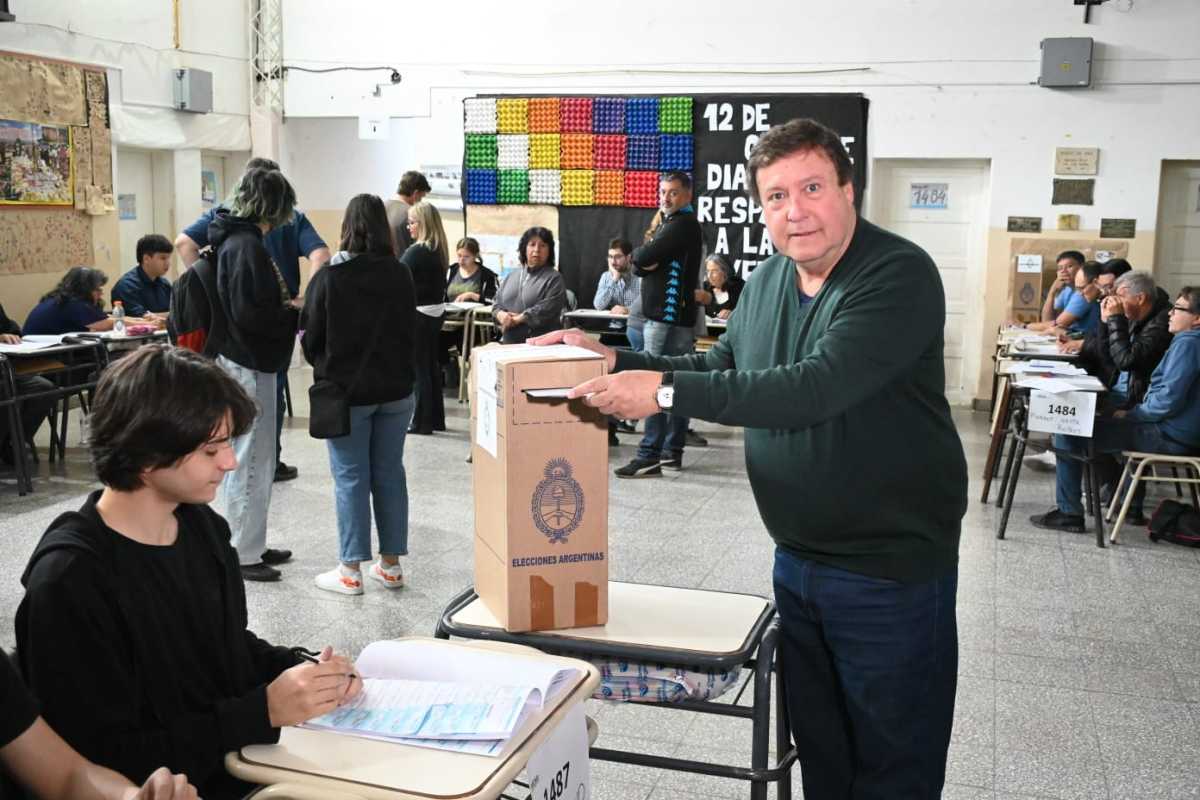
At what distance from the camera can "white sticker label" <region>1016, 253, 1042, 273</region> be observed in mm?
9258

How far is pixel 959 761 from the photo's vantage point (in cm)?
321

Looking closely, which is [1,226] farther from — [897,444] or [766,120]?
[897,444]

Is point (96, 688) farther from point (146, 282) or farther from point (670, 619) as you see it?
point (146, 282)

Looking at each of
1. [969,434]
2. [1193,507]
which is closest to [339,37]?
[969,434]

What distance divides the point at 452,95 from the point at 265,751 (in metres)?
9.42

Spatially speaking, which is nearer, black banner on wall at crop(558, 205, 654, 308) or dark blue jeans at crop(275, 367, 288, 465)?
dark blue jeans at crop(275, 367, 288, 465)

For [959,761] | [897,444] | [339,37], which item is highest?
[339,37]

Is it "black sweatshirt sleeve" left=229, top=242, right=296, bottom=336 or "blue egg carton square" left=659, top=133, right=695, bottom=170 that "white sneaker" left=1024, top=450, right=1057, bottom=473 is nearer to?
"blue egg carton square" left=659, top=133, right=695, bottom=170

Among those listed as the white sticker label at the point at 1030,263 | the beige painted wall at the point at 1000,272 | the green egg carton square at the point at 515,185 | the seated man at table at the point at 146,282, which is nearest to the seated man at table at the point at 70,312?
the seated man at table at the point at 146,282

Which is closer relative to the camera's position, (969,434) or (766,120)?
(969,434)

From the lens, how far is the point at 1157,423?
Answer: 5602 mm

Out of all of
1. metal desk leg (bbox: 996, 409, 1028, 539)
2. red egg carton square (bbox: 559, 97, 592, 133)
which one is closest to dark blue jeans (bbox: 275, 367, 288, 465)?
metal desk leg (bbox: 996, 409, 1028, 539)

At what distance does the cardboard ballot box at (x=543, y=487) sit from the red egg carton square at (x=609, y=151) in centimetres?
805

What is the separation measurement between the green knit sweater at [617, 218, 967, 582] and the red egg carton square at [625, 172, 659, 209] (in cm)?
803
